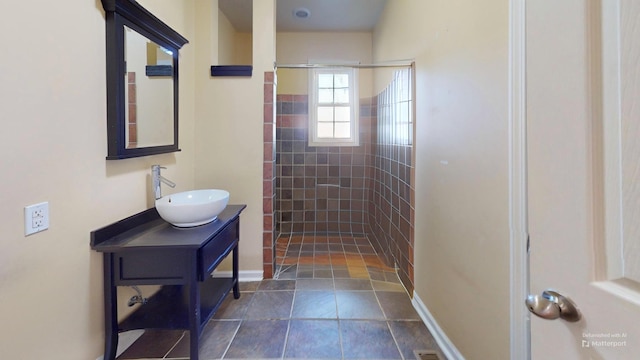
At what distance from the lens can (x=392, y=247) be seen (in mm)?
2992

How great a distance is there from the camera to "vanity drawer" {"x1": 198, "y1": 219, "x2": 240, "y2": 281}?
1604mm

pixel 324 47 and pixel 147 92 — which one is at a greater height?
pixel 324 47

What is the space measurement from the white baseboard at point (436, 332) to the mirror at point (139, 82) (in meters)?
2.10

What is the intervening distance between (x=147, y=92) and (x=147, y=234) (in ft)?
2.92

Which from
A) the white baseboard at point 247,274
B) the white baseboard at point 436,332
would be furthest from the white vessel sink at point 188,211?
the white baseboard at point 436,332

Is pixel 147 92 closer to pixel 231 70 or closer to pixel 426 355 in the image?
pixel 231 70

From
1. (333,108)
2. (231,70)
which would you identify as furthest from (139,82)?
(333,108)

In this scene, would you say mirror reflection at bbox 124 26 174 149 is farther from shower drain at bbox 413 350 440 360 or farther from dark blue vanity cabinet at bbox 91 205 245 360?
shower drain at bbox 413 350 440 360

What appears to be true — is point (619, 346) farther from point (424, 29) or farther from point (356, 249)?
point (356, 249)

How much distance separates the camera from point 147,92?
187 cm

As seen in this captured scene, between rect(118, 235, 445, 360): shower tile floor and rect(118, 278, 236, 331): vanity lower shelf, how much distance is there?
7.9 inches

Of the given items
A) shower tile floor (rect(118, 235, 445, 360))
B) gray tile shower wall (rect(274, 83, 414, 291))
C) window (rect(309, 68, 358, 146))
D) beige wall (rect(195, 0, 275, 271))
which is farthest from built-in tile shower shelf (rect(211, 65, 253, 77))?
shower tile floor (rect(118, 235, 445, 360))

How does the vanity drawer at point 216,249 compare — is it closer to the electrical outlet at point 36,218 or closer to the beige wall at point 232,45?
the electrical outlet at point 36,218

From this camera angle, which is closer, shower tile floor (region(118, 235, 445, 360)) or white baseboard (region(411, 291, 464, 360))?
white baseboard (region(411, 291, 464, 360))
